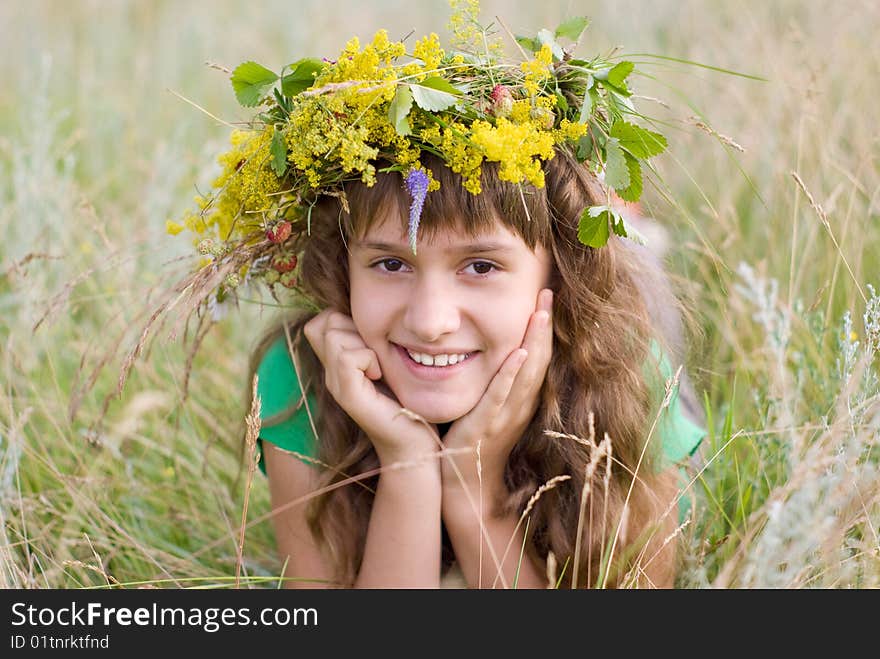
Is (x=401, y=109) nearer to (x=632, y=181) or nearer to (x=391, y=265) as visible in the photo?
(x=391, y=265)

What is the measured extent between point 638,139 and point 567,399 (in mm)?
784

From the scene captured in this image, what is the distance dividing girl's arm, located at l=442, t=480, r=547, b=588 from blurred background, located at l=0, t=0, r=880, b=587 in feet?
1.47

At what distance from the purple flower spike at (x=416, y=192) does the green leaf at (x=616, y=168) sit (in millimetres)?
428

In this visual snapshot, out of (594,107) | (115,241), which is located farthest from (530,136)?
(115,241)

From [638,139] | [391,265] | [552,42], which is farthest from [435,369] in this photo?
[552,42]

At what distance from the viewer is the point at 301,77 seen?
213 centimetres

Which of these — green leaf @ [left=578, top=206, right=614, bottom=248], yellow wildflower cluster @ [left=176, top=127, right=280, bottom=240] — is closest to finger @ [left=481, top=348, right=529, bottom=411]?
green leaf @ [left=578, top=206, right=614, bottom=248]

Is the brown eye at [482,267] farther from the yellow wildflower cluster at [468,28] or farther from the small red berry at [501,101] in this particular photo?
the yellow wildflower cluster at [468,28]

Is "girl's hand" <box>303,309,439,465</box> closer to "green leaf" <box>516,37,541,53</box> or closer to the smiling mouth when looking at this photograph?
the smiling mouth

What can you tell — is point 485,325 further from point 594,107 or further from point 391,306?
point 594,107

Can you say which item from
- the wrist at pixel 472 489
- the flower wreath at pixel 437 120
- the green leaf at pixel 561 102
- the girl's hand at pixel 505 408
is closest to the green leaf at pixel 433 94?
the flower wreath at pixel 437 120

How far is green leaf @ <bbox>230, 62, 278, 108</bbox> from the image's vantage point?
209cm
